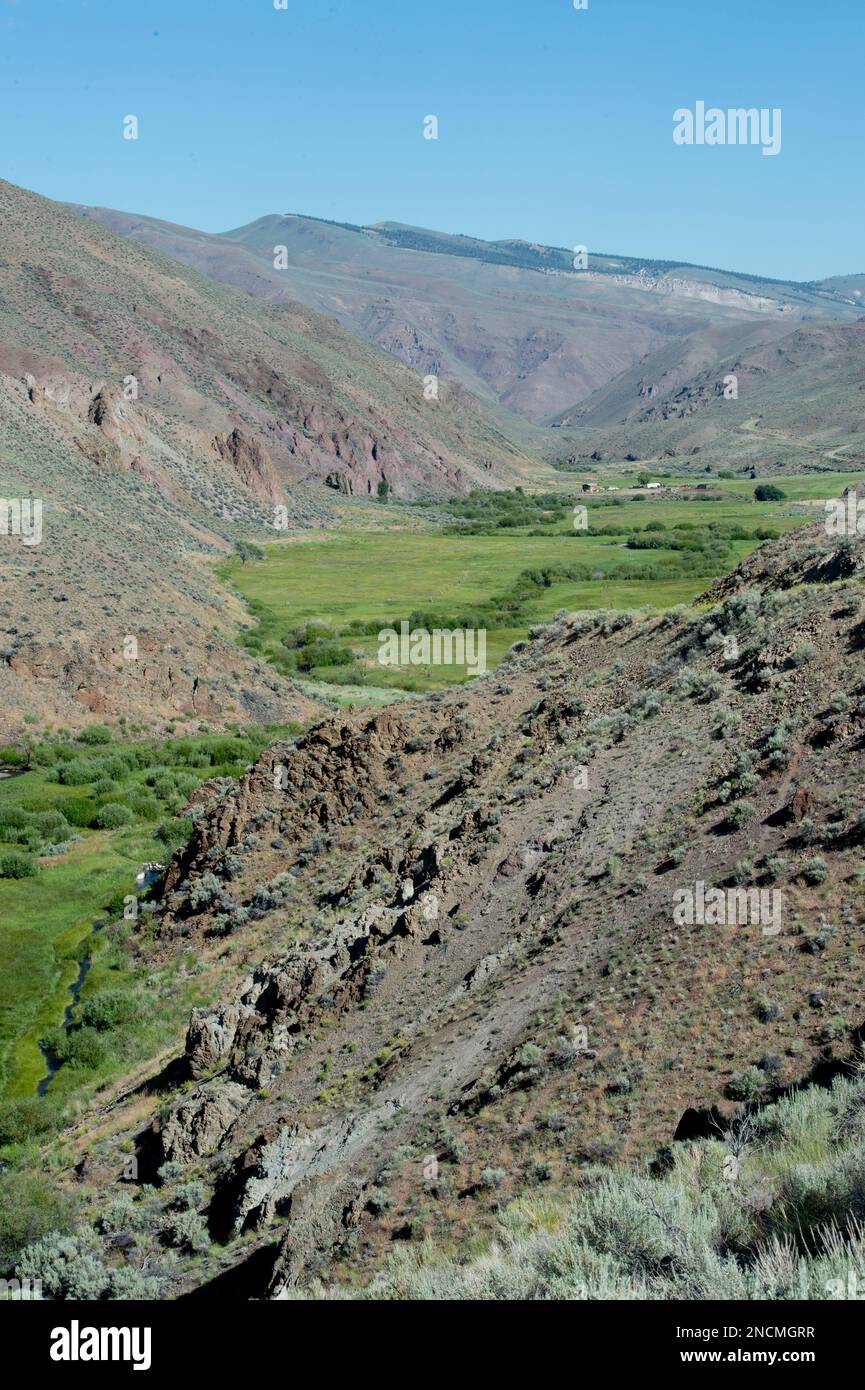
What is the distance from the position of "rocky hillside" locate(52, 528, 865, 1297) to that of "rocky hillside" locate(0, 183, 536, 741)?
2598 cm

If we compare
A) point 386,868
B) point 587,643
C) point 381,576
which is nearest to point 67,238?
point 381,576

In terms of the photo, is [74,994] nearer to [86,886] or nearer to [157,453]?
[86,886]

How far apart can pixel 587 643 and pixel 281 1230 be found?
21.4 meters

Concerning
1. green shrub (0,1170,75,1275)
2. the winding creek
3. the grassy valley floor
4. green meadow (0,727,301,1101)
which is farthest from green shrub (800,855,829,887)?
the grassy valley floor

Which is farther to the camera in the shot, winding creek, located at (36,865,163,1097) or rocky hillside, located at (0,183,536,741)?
rocky hillside, located at (0,183,536,741)

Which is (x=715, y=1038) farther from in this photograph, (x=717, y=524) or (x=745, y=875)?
(x=717, y=524)

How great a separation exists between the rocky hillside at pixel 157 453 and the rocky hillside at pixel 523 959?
25983 mm

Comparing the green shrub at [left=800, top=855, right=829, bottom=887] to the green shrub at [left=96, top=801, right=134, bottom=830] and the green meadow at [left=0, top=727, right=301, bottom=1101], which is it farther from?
the green shrub at [left=96, top=801, right=134, bottom=830]

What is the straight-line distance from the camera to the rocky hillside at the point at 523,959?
39.7 ft

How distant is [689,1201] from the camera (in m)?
8.99

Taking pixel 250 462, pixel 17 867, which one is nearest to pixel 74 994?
pixel 17 867

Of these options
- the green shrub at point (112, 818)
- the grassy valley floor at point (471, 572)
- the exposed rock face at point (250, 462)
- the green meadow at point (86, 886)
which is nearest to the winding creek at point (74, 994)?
the green meadow at point (86, 886)

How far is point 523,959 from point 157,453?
317 feet

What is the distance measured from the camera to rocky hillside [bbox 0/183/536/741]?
5247 cm
